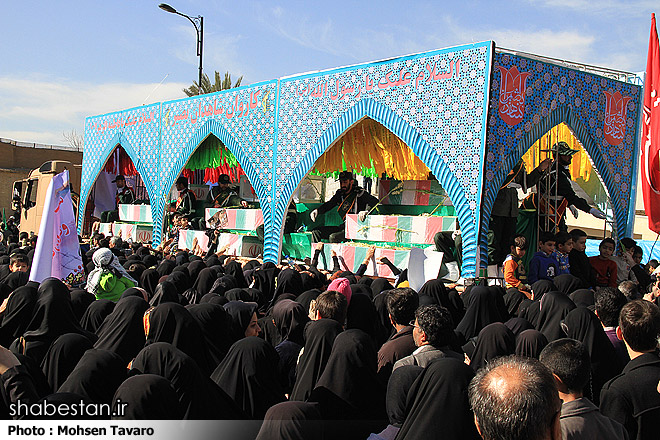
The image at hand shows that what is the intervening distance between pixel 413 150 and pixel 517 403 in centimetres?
651

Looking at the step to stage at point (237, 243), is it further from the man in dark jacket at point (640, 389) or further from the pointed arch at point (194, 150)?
the man in dark jacket at point (640, 389)

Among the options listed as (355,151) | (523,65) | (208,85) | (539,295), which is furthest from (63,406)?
(208,85)

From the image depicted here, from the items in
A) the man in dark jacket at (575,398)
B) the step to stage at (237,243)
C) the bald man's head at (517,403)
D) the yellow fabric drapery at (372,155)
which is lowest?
the step to stage at (237,243)

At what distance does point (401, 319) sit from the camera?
3.65 m

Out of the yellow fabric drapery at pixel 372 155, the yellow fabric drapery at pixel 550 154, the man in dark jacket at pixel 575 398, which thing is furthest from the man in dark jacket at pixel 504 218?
the man in dark jacket at pixel 575 398

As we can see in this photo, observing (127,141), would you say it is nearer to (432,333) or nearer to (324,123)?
(324,123)

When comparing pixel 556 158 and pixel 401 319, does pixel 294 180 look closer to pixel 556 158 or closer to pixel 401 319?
pixel 556 158

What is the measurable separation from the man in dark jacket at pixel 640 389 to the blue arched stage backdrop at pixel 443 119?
175 inches

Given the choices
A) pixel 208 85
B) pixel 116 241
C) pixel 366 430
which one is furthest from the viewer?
pixel 208 85

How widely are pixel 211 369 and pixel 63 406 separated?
1395 mm

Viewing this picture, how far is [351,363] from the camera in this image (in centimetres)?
309

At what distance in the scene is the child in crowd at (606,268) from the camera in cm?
745


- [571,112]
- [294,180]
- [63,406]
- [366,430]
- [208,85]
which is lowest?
[366,430]

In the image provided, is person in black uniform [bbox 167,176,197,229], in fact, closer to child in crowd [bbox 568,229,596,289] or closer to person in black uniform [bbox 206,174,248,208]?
person in black uniform [bbox 206,174,248,208]
